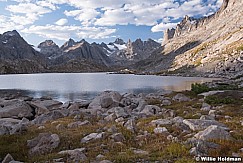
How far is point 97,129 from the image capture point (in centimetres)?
1928

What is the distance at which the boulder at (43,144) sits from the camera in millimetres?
15125

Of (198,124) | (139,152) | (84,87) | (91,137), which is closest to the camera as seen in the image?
(139,152)

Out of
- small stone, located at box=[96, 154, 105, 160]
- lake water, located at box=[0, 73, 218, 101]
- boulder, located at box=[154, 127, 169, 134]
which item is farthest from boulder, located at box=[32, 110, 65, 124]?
lake water, located at box=[0, 73, 218, 101]

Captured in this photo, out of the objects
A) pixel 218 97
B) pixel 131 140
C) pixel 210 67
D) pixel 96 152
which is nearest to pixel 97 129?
pixel 131 140

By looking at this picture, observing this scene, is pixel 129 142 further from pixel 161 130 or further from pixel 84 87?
pixel 84 87

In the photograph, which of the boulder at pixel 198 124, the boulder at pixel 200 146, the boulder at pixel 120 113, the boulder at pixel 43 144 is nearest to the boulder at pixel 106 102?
the boulder at pixel 120 113

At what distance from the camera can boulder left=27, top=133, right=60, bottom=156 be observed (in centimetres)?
1512

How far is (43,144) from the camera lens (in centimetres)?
1574

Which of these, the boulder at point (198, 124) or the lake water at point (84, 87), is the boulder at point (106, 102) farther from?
the lake water at point (84, 87)

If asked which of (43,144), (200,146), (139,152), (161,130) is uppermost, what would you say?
(200,146)

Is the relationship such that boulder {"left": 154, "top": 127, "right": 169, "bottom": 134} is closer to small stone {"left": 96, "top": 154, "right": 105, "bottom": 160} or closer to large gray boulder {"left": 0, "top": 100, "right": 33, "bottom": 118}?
small stone {"left": 96, "top": 154, "right": 105, "bottom": 160}

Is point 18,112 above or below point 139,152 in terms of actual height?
below

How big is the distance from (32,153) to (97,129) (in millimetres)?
5483

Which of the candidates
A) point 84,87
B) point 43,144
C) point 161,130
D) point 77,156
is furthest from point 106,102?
point 84,87
